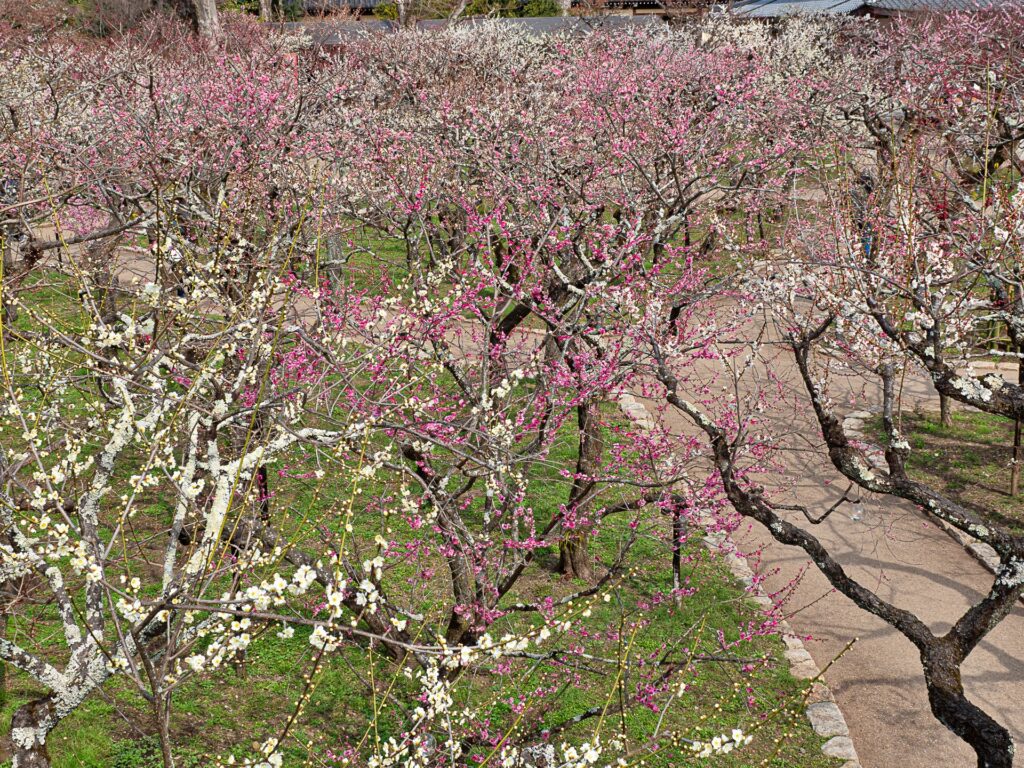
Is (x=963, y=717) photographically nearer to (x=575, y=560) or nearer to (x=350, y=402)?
(x=575, y=560)

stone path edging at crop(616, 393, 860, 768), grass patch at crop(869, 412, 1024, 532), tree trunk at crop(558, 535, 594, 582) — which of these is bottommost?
stone path edging at crop(616, 393, 860, 768)

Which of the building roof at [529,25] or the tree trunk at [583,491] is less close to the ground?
the building roof at [529,25]

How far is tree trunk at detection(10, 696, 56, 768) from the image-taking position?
500 centimetres

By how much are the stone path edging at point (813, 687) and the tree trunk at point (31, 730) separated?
18.7 ft

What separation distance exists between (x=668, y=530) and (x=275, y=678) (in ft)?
18.0

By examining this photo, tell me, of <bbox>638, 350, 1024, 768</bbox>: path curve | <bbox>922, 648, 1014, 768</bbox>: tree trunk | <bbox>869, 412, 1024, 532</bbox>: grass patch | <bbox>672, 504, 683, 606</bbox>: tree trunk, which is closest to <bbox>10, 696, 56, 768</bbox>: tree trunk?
<bbox>922, 648, 1014, 768</bbox>: tree trunk

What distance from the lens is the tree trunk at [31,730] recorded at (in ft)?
16.4

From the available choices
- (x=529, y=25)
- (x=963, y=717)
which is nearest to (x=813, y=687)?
(x=963, y=717)

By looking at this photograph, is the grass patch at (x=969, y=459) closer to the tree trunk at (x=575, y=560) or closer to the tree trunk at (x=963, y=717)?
the tree trunk at (x=575, y=560)

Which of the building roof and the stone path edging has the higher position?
the building roof

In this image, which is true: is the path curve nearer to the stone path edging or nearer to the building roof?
the stone path edging

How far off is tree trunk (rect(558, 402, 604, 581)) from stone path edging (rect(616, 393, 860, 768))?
52cm

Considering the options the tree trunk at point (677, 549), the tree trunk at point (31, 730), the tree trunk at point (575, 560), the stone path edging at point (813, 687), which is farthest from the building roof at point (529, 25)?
the tree trunk at point (31, 730)

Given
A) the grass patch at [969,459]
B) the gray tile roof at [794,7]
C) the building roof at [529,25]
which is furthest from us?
the gray tile roof at [794,7]
